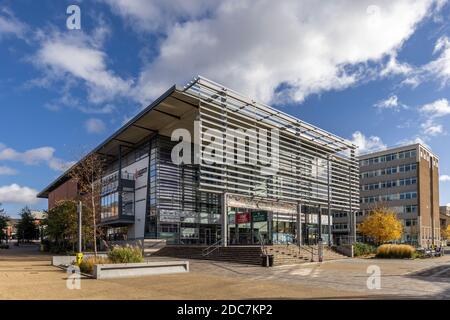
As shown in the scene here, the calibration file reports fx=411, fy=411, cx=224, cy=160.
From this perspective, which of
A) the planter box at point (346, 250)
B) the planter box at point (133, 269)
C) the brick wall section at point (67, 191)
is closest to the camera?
the planter box at point (133, 269)

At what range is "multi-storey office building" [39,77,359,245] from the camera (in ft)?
112

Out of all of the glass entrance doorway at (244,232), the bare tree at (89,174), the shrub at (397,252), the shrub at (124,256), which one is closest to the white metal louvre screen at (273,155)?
the glass entrance doorway at (244,232)

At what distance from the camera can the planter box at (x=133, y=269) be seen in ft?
54.9

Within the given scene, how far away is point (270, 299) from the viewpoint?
11.5m

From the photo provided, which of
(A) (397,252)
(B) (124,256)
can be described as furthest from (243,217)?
(B) (124,256)

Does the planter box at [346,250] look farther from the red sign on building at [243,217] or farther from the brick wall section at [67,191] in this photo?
the brick wall section at [67,191]

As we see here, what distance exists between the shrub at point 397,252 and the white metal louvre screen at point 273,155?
21.3 ft

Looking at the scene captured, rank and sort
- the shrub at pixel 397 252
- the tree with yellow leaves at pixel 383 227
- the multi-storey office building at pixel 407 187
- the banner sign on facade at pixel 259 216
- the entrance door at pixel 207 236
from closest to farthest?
1. the banner sign on facade at pixel 259 216
2. the shrub at pixel 397 252
3. the entrance door at pixel 207 236
4. the tree with yellow leaves at pixel 383 227
5. the multi-storey office building at pixel 407 187

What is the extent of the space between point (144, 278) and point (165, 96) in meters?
20.8

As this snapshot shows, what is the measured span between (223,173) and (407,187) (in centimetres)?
6184

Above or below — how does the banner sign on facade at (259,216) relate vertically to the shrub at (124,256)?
above
